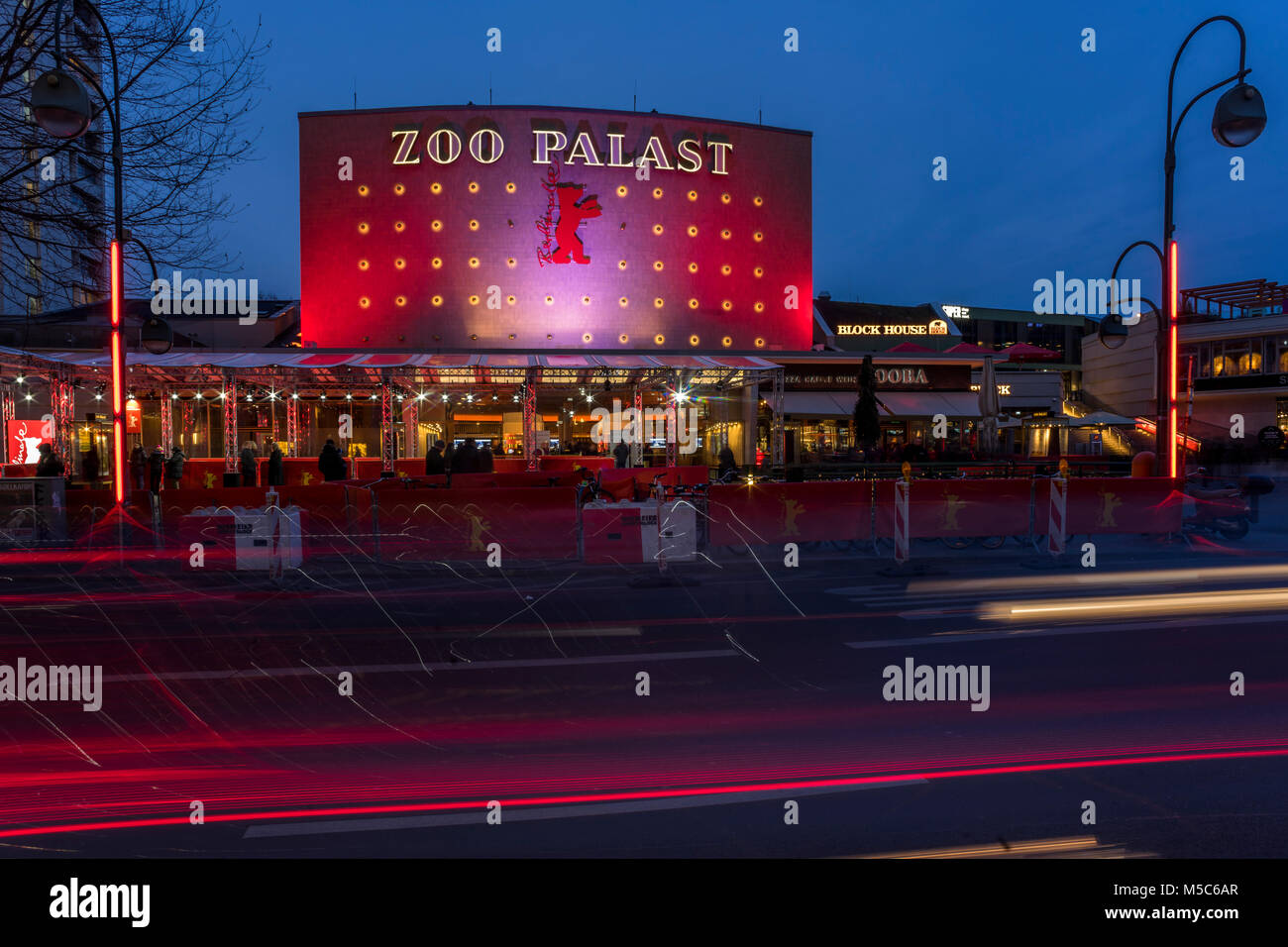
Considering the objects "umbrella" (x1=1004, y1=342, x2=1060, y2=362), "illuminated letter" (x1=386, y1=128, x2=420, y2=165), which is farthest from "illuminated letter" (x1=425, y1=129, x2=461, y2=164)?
"umbrella" (x1=1004, y1=342, x2=1060, y2=362)

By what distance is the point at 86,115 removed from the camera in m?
7.41

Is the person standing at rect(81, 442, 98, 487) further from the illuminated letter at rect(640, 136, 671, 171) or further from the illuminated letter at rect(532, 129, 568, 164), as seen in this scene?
the illuminated letter at rect(640, 136, 671, 171)

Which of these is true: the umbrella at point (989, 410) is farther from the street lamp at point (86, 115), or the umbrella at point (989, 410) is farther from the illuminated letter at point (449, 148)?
the street lamp at point (86, 115)

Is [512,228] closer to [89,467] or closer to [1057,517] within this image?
[89,467]

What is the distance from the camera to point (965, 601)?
370 inches

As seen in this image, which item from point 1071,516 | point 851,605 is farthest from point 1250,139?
point 851,605

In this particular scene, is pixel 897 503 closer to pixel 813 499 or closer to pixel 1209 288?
pixel 813 499

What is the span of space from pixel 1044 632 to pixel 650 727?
5.07 m

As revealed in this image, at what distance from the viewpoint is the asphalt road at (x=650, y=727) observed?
3648 millimetres

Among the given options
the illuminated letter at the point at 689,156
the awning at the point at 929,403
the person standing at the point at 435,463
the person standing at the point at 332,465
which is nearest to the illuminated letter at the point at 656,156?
the illuminated letter at the point at 689,156

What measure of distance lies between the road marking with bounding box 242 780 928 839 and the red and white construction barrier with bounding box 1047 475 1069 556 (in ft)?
35.8

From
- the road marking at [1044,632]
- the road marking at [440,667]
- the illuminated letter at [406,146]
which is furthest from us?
the illuminated letter at [406,146]

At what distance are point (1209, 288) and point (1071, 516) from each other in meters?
43.1

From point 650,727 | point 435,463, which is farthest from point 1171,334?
point 435,463
